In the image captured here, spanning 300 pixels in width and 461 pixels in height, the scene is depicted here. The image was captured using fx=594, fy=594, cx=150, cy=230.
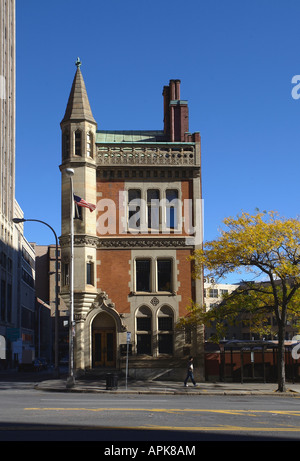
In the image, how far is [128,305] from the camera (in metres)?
38.2

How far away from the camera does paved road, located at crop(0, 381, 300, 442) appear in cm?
1321

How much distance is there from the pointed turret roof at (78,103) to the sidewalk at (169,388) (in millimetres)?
16823

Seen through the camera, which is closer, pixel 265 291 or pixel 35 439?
pixel 35 439

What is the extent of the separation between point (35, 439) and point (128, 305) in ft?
83.9

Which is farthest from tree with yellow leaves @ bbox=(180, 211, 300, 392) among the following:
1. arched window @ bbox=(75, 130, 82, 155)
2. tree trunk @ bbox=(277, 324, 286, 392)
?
arched window @ bbox=(75, 130, 82, 155)

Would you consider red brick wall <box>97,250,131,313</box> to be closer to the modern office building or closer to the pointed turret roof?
the pointed turret roof

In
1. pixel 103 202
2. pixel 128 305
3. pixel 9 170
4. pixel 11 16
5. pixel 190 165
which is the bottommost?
pixel 128 305

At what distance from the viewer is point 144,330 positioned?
38.2 meters

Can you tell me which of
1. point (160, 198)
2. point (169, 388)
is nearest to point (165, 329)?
point (169, 388)

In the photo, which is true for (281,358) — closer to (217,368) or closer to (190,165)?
(217,368)

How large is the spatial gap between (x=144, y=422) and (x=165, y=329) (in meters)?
23.0

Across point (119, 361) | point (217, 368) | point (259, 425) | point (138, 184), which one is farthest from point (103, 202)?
point (259, 425)

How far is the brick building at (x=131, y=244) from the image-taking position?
37688 mm

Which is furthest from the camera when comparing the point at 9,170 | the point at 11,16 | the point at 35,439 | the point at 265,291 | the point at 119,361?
the point at 11,16
